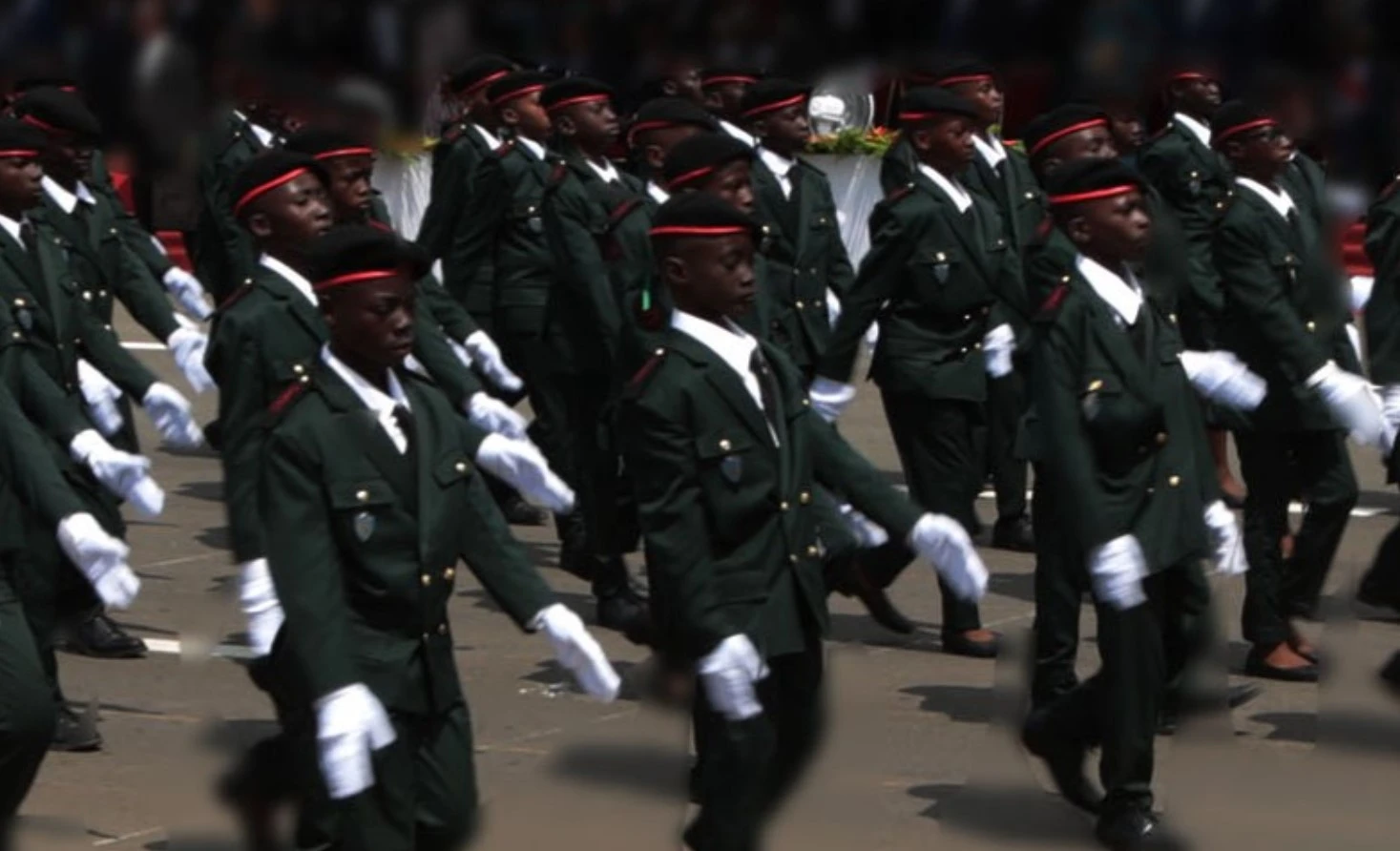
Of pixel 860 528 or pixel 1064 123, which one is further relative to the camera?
pixel 1064 123

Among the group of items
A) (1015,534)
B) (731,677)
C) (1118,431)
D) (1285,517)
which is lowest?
(1015,534)

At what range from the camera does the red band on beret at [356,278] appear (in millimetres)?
7230

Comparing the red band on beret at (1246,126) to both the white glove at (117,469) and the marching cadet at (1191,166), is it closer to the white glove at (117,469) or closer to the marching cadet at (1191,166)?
the marching cadet at (1191,166)

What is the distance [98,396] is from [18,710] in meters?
3.30

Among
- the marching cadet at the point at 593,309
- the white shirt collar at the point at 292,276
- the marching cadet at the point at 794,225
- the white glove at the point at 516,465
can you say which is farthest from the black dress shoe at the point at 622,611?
the white glove at the point at 516,465

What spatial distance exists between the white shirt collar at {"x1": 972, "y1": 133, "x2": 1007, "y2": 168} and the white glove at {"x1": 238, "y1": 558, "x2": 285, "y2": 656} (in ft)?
20.9

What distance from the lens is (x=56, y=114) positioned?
36.9 feet

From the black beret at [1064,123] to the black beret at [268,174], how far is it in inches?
107

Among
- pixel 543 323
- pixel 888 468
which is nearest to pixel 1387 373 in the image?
pixel 543 323

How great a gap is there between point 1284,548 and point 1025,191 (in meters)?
2.31

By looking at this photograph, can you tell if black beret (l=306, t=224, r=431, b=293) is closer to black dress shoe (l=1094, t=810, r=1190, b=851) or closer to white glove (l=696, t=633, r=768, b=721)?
white glove (l=696, t=633, r=768, b=721)

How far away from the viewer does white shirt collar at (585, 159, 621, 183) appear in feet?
42.0

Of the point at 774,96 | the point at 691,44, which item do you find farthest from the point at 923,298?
the point at 691,44

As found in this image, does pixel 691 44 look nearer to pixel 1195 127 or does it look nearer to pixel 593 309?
pixel 1195 127
